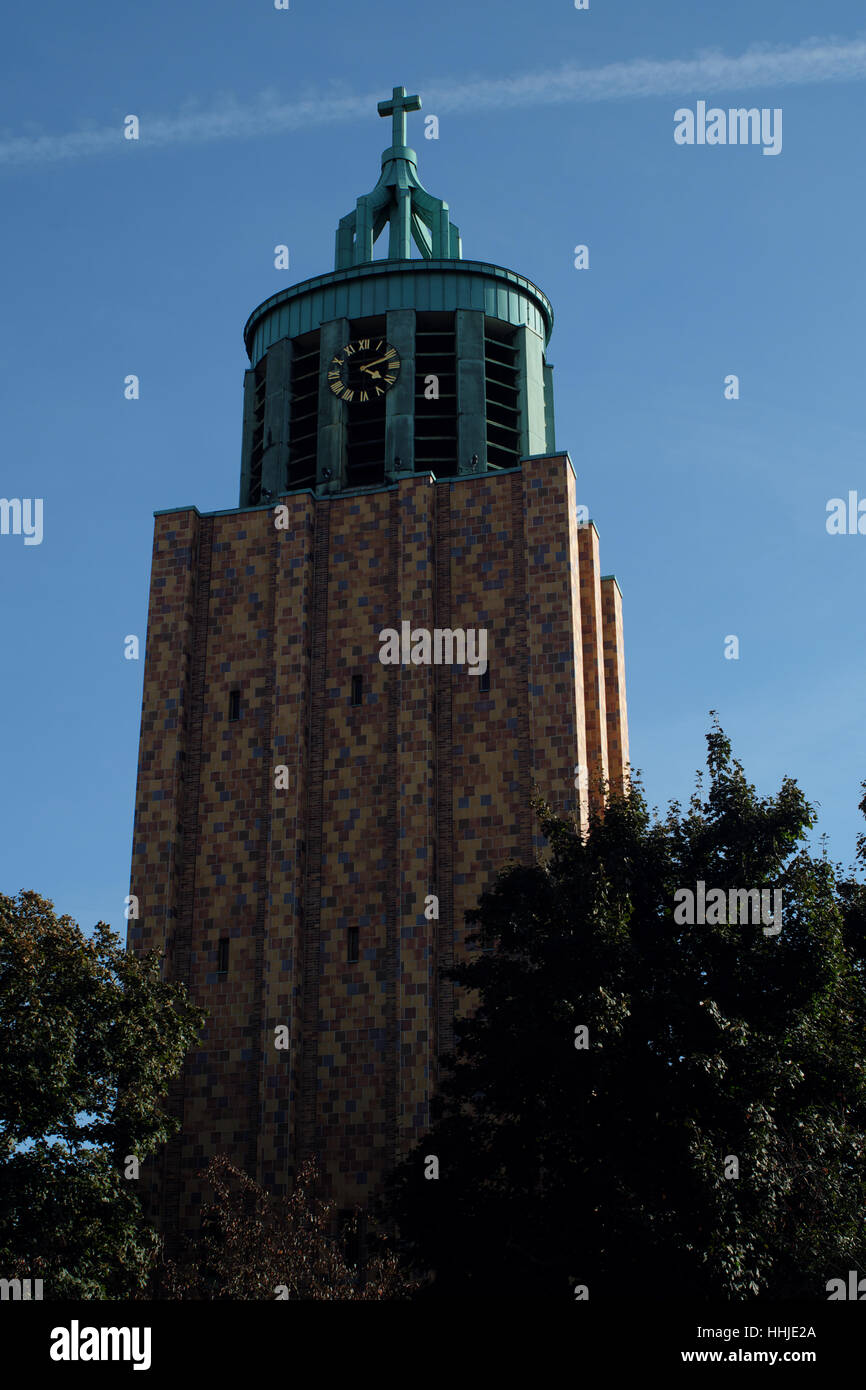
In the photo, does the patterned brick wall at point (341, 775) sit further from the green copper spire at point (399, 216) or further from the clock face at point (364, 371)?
the green copper spire at point (399, 216)

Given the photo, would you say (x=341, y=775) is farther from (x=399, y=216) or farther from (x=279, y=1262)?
(x=399, y=216)

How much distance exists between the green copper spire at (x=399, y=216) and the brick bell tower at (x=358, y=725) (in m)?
5.87

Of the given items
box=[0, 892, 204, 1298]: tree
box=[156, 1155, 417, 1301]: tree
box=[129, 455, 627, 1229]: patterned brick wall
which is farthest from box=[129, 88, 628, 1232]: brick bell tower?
box=[0, 892, 204, 1298]: tree

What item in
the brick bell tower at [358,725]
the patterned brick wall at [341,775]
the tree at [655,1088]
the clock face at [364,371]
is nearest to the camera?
the tree at [655,1088]

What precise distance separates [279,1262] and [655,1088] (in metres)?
10.4

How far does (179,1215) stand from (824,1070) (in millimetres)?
21301

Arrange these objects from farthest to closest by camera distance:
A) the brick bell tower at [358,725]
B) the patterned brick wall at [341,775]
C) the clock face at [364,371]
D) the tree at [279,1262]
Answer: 1. the clock face at [364,371]
2. the brick bell tower at [358,725]
3. the patterned brick wall at [341,775]
4. the tree at [279,1262]

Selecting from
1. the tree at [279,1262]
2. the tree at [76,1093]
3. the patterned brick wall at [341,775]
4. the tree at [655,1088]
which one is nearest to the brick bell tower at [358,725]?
the patterned brick wall at [341,775]

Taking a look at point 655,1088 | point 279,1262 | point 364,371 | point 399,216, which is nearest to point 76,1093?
point 279,1262

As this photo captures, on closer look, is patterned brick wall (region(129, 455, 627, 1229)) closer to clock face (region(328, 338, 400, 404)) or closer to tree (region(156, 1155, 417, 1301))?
tree (region(156, 1155, 417, 1301))

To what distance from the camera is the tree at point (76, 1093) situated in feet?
114

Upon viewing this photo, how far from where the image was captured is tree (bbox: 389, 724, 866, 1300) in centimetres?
2938

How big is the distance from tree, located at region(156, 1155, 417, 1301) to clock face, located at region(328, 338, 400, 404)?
29969 mm
